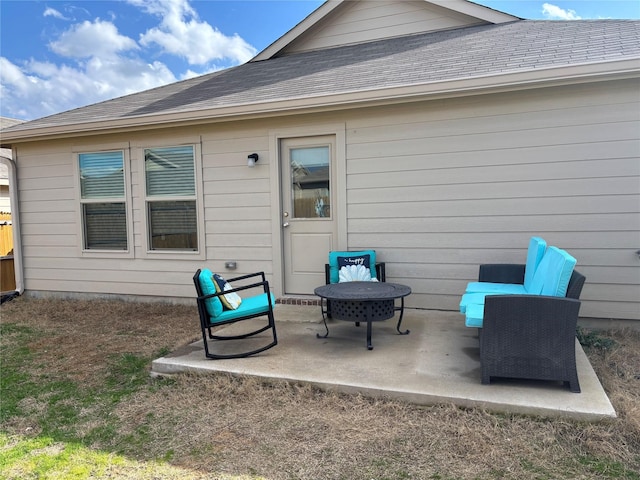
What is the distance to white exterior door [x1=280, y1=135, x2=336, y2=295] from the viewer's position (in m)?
5.12

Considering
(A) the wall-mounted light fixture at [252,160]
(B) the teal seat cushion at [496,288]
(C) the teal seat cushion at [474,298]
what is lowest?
(C) the teal seat cushion at [474,298]

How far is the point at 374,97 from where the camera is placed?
442 centimetres

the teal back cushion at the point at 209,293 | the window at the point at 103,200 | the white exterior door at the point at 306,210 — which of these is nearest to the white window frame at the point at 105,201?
the window at the point at 103,200

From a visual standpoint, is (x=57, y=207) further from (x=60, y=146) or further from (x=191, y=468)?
(x=191, y=468)

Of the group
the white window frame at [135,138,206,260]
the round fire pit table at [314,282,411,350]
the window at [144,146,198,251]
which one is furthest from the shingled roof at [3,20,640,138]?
the round fire pit table at [314,282,411,350]

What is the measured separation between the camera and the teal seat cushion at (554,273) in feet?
9.02

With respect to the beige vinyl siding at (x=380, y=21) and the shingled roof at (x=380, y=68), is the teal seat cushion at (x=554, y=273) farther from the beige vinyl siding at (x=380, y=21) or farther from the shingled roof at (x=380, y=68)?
the beige vinyl siding at (x=380, y=21)

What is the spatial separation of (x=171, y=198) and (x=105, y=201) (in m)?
1.14

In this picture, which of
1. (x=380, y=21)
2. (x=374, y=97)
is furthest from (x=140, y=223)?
(x=380, y=21)

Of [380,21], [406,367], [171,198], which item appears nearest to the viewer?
[406,367]

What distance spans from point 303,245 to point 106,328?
2.49 metres

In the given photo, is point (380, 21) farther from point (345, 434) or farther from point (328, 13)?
point (345, 434)

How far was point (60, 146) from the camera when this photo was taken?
6.23 metres

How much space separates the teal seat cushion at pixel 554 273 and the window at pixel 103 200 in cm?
530
